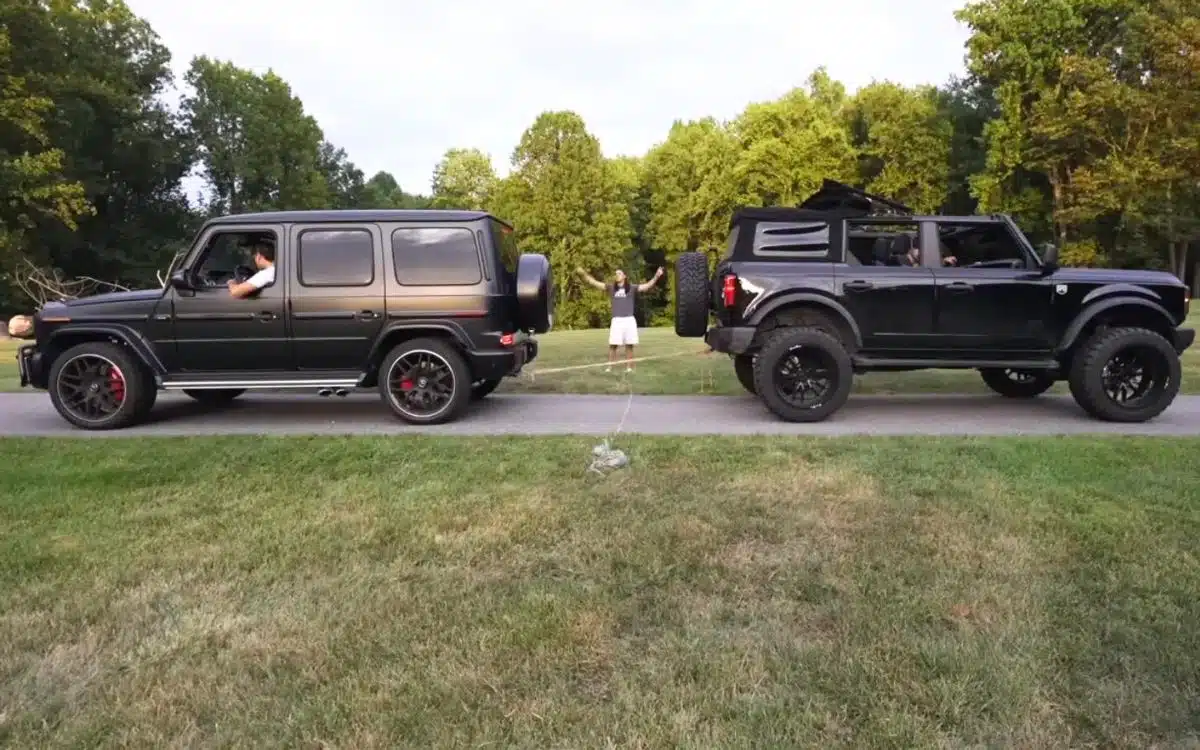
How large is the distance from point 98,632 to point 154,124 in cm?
4686

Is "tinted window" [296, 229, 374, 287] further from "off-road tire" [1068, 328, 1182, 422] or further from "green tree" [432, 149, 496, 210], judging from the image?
"green tree" [432, 149, 496, 210]

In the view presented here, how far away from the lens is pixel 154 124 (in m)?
41.8

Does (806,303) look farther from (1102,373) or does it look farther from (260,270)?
(260,270)

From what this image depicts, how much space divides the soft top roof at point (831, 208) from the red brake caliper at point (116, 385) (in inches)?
243

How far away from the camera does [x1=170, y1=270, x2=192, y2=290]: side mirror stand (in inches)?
291

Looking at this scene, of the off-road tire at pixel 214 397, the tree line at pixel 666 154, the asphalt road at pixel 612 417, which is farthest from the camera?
the tree line at pixel 666 154

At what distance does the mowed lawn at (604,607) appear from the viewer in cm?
239

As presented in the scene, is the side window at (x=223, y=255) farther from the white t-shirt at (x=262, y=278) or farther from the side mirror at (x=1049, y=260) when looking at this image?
the side mirror at (x=1049, y=260)

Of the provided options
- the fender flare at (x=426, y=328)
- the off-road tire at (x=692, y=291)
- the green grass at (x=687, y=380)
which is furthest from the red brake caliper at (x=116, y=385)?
the off-road tire at (x=692, y=291)

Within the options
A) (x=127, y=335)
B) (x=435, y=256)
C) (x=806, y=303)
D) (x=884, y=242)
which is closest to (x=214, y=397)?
(x=127, y=335)

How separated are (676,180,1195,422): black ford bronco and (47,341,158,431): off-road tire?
5.63m

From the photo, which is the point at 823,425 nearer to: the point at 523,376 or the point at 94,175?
the point at 523,376

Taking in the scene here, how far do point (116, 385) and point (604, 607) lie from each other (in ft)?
21.2

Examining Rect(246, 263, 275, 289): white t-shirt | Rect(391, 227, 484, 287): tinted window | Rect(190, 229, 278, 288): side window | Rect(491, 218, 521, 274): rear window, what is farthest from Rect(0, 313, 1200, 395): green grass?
Rect(190, 229, 278, 288): side window
